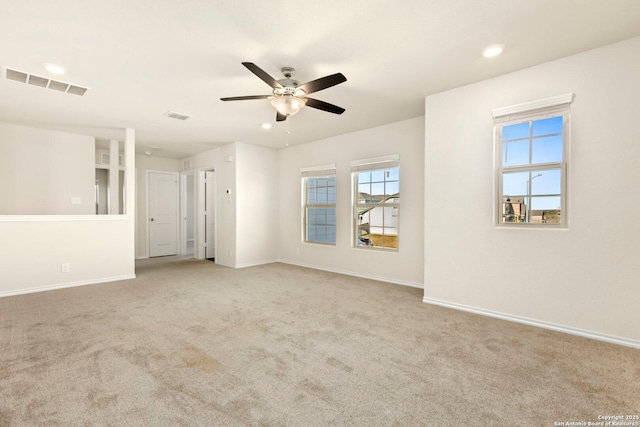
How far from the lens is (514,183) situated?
3152 mm

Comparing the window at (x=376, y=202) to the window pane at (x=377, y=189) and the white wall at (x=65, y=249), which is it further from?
the white wall at (x=65, y=249)

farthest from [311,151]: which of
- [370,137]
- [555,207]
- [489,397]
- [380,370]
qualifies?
[489,397]

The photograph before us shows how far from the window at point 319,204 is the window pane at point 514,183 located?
3.09 m

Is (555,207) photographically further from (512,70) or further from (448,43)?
(448,43)

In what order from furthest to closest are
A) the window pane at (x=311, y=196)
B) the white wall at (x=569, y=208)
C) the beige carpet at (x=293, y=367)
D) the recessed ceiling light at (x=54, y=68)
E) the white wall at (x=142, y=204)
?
the white wall at (x=142, y=204) → the window pane at (x=311, y=196) → the recessed ceiling light at (x=54, y=68) → the white wall at (x=569, y=208) → the beige carpet at (x=293, y=367)

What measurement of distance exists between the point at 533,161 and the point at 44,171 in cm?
722

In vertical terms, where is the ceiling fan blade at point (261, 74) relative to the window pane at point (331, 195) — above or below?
above

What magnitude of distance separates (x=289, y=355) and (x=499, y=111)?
3.19 metres

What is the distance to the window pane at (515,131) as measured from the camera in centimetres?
309

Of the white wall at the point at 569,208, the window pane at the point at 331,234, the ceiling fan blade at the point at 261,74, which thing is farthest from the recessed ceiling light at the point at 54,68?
the window pane at the point at 331,234

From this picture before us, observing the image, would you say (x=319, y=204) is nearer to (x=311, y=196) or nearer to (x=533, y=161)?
(x=311, y=196)

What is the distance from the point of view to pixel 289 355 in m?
2.38

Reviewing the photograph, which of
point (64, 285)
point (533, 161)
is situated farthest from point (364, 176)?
point (64, 285)

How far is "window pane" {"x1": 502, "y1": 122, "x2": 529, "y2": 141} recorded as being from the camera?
3088 millimetres
